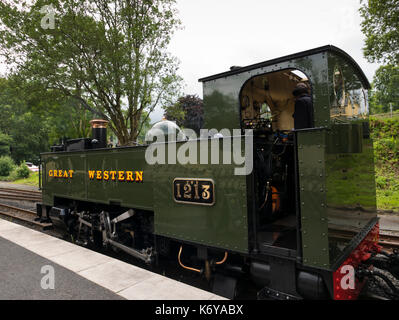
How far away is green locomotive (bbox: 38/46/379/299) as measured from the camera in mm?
2672

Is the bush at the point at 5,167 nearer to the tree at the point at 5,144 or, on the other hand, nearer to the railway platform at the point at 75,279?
the tree at the point at 5,144

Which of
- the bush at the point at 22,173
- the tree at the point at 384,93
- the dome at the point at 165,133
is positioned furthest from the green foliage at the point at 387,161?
the tree at the point at 384,93

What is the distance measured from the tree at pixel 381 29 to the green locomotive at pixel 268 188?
14459mm

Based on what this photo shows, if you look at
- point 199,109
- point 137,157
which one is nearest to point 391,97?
point 199,109

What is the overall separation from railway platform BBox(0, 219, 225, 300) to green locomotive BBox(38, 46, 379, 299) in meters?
0.52

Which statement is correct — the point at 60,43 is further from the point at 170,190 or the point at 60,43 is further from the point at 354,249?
the point at 354,249

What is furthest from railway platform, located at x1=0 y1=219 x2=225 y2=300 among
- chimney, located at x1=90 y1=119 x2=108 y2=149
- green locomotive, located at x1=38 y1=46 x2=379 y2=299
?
chimney, located at x1=90 y1=119 x2=108 y2=149

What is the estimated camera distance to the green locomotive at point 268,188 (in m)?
2.67

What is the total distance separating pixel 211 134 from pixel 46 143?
49605 mm

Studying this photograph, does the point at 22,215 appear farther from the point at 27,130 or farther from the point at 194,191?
the point at 27,130

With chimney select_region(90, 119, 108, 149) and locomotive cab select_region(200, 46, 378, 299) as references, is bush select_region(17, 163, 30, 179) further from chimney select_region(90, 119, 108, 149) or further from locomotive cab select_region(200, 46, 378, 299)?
locomotive cab select_region(200, 46, 378, 299)

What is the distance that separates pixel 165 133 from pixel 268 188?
77.4 inches
